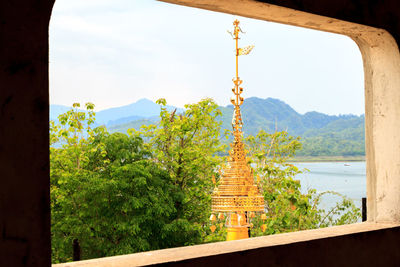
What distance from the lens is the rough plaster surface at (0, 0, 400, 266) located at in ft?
3.86

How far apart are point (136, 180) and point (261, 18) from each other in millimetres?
6936

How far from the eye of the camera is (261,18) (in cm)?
188

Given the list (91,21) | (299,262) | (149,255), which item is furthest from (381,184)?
(91,21)

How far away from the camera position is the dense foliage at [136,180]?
339 inches

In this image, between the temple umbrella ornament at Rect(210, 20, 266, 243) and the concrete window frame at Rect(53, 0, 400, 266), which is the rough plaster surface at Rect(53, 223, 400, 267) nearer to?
the concrete window frame at Rect(53, 0, 400, 266)

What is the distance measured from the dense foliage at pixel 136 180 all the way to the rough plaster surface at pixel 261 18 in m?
5.60

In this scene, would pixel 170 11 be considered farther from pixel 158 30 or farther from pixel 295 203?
pixel 295 203

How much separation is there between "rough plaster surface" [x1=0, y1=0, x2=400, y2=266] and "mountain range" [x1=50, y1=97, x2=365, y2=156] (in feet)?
19.8

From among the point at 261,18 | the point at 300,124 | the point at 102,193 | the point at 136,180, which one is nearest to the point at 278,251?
the point at 261,18

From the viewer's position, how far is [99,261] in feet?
4.75

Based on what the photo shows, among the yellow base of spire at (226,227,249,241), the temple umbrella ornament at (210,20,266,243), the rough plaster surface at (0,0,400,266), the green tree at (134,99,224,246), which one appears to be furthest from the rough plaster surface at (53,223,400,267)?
the green tree at (134,99,224,246)

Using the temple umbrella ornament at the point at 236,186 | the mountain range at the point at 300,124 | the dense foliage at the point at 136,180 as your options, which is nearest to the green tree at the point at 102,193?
the dense foliage at the point at 136,180

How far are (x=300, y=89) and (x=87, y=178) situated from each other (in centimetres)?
2394

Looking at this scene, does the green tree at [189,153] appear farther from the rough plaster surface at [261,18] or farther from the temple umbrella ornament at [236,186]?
the rough plaster surface at [261,18]
